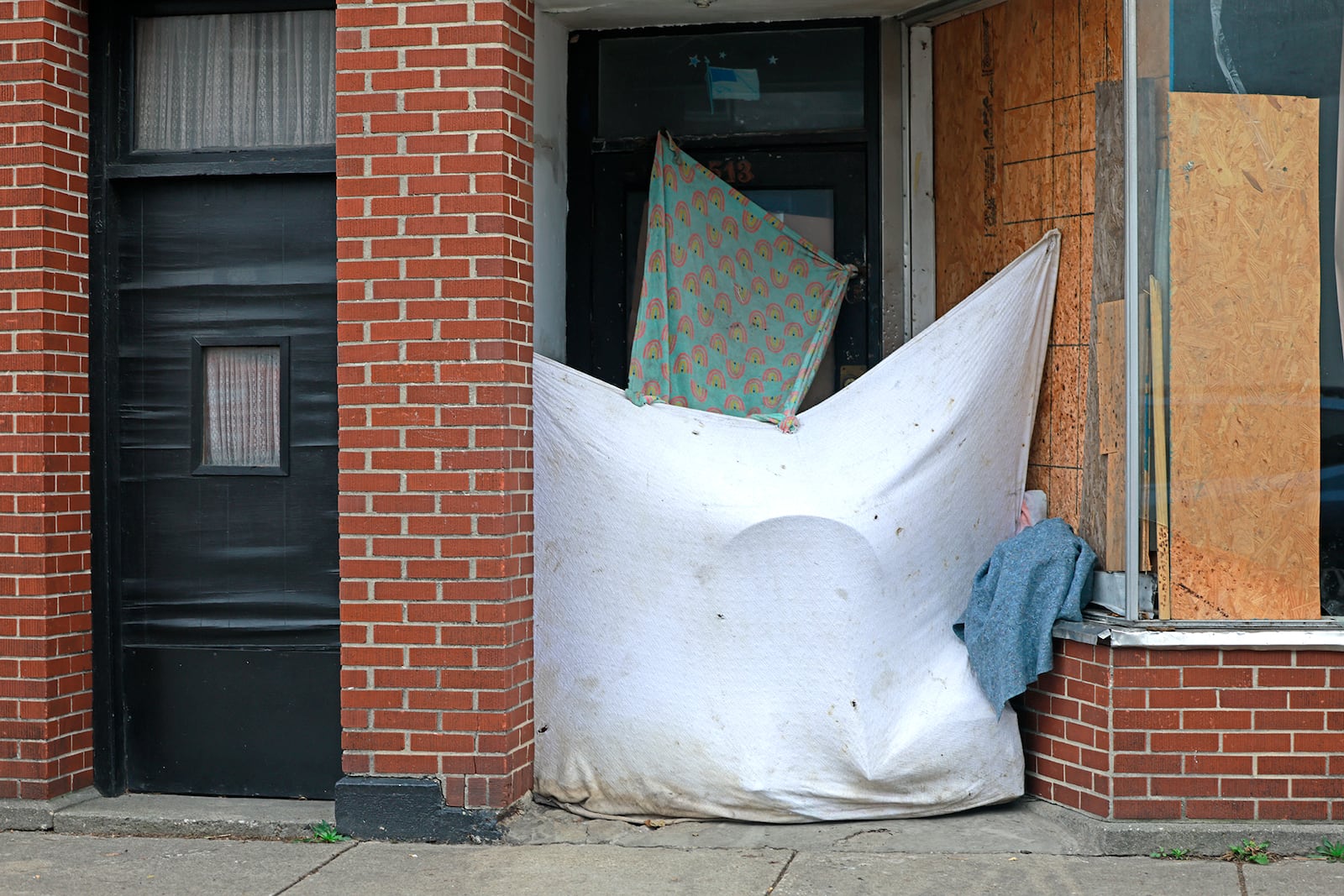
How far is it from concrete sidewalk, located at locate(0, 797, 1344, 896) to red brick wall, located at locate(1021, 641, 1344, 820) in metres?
0.10

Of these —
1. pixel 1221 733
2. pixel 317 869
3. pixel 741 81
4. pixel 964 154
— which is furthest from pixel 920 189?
pixel 317 869

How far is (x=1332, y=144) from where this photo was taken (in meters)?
4.64

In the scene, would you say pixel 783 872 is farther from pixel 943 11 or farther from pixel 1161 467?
pixel 943 11

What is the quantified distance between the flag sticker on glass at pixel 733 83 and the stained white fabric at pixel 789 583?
4.95ft

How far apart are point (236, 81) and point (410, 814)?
2.93 m

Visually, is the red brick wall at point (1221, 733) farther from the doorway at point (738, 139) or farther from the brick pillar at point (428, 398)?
the brick pillar at point (428, 398)

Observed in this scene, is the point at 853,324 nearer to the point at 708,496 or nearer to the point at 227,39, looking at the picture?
the point at 708,496

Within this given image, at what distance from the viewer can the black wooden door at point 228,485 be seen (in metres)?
5.14

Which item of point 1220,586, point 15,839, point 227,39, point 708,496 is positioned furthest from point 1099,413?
point 15,839

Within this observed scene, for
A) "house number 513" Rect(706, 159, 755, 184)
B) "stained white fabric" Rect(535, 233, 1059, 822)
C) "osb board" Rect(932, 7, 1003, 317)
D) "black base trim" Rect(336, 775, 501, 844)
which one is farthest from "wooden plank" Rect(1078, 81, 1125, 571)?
"black base trim" Rect(336, 775, 501, 844)

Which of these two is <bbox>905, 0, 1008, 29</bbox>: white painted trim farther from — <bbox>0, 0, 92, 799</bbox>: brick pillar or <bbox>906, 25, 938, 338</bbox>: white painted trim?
<bbox>0, 0, 92, 799</bbox>: brick pillar

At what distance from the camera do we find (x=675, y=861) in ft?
14.8

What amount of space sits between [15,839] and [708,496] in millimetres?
2884

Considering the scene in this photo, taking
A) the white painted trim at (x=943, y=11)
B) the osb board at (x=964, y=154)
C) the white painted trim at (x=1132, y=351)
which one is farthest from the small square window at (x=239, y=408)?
the white painted trim at (x=1132, y=351)
